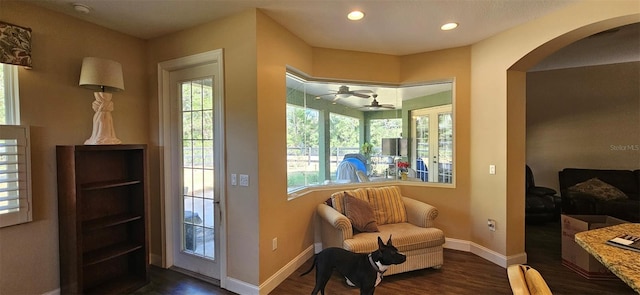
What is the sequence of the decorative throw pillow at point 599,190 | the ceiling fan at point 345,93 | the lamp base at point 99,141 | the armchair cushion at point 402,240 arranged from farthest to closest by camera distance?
1. the decorative throw pillow at point 599,190
2. the ceiling fan at point 345,93
3. the armchair cushion at point 402,240
4. the lamp base at point 99,141

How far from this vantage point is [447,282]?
8.95 feet

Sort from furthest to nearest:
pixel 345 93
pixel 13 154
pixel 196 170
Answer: pixel 345 93 → pixel 196 170 → pixel 13 154

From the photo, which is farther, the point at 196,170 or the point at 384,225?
the point at 384,225

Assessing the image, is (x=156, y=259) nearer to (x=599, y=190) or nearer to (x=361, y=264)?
(x=361, y=264)

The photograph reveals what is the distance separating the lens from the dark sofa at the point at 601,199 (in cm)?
406

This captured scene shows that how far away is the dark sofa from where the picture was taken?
4059 millimetres

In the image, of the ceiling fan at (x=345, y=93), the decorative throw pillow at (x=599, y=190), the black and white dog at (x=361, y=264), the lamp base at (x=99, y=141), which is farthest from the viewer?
the decorative throw pillow at (x=599, y=190)

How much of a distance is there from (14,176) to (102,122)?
712 millimetres

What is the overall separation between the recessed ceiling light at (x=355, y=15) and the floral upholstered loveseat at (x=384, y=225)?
186 cm

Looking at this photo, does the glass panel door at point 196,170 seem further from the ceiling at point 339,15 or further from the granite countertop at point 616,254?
the granite countertop at point 616,254

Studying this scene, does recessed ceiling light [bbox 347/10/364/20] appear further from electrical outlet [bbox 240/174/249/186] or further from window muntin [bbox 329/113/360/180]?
electrical outlet [bbox 240/174/249/186]

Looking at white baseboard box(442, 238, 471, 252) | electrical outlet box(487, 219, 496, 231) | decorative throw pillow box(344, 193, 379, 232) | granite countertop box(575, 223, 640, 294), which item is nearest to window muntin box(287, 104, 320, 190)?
decorative throw pillow box(344, 193, 379, 232)

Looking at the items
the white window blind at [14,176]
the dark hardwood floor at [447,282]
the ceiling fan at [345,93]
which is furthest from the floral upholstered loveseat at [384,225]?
the white window blind at [14,176]

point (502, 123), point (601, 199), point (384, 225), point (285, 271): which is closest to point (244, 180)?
point (285, 271)
